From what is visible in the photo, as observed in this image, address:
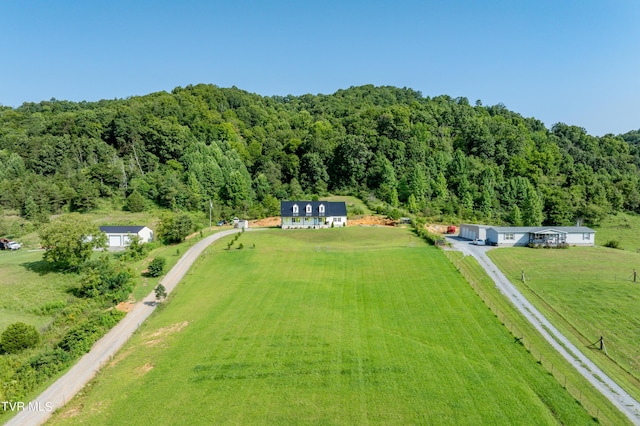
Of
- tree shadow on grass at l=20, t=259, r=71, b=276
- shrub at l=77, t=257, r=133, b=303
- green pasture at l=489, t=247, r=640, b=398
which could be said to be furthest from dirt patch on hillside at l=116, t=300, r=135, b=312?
green pasture at l=489, t=247, r=640, b=398

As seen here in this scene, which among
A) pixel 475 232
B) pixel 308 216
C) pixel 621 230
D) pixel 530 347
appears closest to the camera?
pixel 530 347

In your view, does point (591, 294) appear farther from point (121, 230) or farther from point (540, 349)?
point (121, 230)

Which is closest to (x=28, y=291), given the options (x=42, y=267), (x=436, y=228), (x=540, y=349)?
(x=42, y=267)

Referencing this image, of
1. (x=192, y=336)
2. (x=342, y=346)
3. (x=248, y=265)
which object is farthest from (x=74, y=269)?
(x=342, y=346)

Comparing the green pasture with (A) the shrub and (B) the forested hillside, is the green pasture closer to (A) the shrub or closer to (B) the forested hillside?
(B) the forested hillside

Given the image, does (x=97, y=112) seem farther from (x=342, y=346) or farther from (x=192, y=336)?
(x=342, y=346)

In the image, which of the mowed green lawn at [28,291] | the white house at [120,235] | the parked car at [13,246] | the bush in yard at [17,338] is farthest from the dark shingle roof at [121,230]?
the bush in yard at [17,338]
